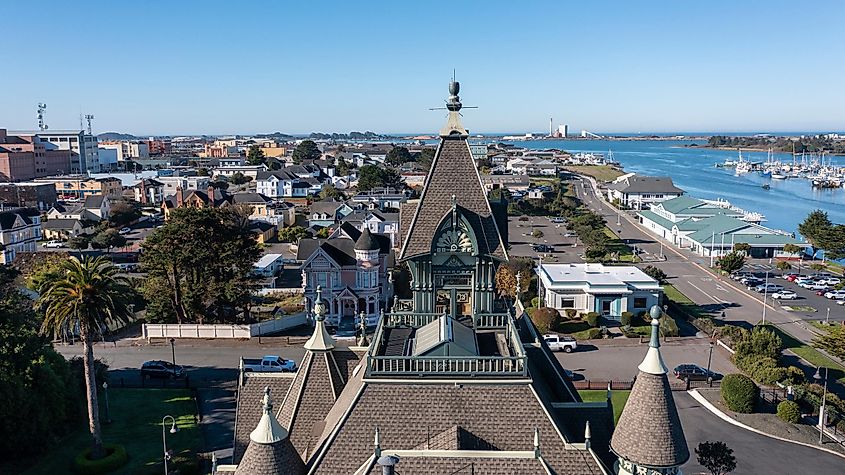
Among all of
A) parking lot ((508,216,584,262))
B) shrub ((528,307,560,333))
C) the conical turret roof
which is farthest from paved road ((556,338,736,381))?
parking lot ((508,216,584,262))

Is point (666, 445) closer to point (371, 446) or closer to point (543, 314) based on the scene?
point (371, 446)

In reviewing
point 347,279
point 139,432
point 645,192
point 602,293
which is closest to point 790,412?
point 602,293

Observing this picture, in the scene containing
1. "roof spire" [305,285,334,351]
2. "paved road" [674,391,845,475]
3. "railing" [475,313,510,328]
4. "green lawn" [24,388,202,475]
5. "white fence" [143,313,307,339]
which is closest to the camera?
"roof spire" [305,285,334,351]

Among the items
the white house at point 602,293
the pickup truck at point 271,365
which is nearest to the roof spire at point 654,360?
the pickup truck at point 271,365

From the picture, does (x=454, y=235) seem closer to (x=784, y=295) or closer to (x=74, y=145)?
(x=784, y=295)

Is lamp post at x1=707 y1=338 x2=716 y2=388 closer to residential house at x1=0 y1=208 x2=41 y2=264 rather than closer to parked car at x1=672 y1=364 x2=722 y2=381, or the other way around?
parked car at x1=672 y1=364 x2=722 y2=381
